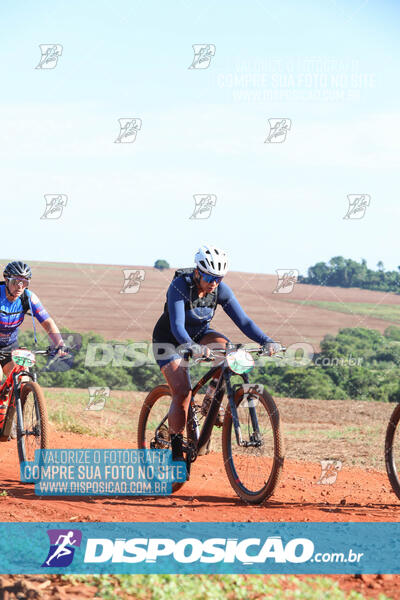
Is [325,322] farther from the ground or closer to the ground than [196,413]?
farther from the ground

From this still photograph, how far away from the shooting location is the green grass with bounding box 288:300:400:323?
1416 inches

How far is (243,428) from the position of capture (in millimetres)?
6852

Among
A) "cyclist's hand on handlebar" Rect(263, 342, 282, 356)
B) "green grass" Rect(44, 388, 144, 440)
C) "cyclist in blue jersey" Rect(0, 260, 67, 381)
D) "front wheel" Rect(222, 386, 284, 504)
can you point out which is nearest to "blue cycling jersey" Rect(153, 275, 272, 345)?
"cyclist's hand on handlebar" Rect(263, 342, 282, 356)

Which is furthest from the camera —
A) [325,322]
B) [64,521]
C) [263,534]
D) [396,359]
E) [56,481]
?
[325,322]

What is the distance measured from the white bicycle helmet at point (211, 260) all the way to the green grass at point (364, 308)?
28438 millimetres

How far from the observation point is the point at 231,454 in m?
7.10

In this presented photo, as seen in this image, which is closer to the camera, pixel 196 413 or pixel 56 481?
pixel 196 413

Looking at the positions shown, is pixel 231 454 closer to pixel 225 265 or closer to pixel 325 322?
pixel 225 265

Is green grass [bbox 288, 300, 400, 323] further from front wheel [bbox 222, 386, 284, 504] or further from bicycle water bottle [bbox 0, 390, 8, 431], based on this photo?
front wheel [bbox 222, 386, 284, 504]

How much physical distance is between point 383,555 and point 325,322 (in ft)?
99.1

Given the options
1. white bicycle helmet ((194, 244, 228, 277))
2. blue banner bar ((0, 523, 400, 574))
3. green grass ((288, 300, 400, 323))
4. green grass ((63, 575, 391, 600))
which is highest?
green grass ((288, 300, 400, 323))

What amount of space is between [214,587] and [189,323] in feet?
10.4

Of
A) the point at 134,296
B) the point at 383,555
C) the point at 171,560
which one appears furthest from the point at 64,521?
the point at 134,296

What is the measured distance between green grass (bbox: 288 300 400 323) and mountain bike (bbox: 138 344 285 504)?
2826 centimetres
